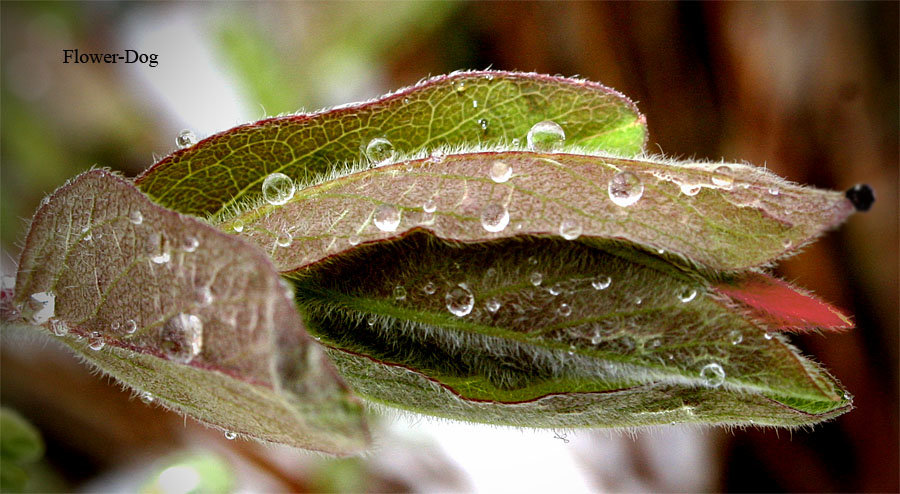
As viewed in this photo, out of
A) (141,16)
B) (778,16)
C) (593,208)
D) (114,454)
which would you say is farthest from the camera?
(114,454)

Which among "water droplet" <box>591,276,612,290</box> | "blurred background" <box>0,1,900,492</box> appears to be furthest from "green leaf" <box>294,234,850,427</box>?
"blurred background" <box>0,1,900,492</box>

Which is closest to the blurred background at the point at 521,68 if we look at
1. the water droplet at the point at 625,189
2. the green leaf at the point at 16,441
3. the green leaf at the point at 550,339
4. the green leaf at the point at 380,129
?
the green leaf at the point at 16,441

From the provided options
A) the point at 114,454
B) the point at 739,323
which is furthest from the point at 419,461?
the point at 739,323

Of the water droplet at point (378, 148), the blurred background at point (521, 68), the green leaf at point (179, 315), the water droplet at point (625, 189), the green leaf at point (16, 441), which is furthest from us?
the blurred background at point (521, 68)

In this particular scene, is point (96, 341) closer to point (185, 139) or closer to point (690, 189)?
point (185, 139)

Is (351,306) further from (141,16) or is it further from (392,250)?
(141,16)

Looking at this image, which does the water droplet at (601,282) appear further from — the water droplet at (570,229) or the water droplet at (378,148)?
the water droplet at (378,148)
